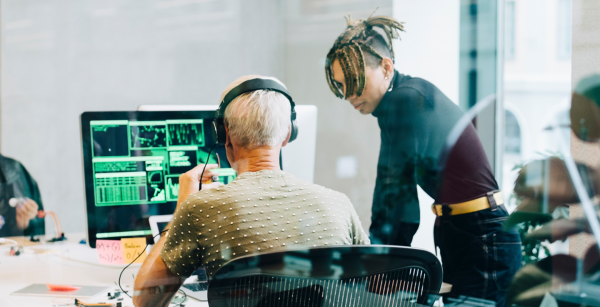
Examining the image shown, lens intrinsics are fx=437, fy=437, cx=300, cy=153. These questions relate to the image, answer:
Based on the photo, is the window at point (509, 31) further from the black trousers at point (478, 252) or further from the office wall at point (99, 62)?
the office wall at point (99, 62)

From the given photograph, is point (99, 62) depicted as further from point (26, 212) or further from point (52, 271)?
point (52, 271)

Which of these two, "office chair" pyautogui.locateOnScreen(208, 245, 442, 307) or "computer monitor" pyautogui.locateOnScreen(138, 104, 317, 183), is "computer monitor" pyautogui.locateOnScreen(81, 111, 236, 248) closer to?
"computer monitor" pyautogui.locateOnScreen(138, 104, 317, 183)

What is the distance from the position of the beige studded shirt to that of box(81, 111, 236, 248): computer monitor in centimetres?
38

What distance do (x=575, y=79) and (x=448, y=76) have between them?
673mm

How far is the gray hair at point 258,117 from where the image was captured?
0.83 meters

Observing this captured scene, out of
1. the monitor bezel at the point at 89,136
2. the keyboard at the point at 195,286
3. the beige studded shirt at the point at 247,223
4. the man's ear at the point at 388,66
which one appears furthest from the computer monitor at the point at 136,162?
the man's ear at the point at 388,66

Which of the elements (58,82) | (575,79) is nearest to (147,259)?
(575,79)

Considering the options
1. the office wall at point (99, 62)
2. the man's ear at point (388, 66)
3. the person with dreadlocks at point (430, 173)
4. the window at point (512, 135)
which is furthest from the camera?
the office wall at point (99, 62)

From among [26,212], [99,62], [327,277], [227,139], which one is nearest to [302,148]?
[227,139]

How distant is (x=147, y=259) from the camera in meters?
0.85

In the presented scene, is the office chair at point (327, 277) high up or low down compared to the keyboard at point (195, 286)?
up

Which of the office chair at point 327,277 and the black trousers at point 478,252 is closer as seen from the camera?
the office chair at point 327,277

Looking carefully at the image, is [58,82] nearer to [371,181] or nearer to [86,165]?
[86,165]

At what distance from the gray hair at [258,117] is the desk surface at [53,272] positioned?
0.36m
